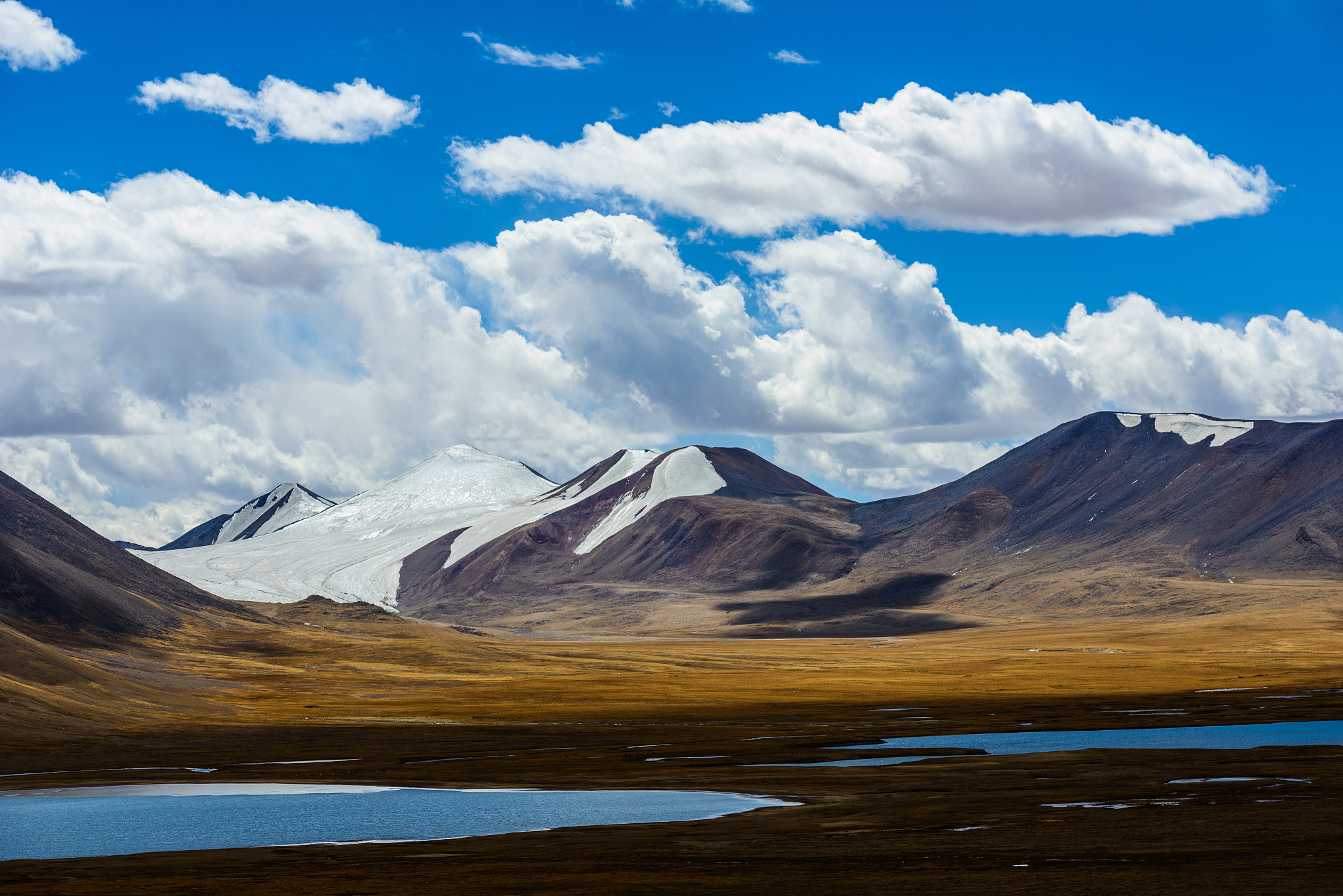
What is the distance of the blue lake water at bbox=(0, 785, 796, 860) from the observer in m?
37.5

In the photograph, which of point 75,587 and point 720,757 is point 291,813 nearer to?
point 720,757

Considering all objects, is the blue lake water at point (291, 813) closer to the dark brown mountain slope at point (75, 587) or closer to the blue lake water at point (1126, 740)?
the blue lake water at point (1126, 740)

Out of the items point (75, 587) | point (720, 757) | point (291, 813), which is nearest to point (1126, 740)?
point (720, 757)

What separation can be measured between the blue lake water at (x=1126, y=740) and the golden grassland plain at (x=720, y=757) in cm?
250

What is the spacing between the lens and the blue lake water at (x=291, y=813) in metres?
37.5

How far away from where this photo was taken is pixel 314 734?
232 feet

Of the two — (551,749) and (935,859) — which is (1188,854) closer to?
(935,859)

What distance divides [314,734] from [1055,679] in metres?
69.4

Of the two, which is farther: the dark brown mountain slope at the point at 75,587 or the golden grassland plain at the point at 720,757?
the dark brown mountain slope at the point at 75,587

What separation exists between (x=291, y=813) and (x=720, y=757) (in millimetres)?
20880

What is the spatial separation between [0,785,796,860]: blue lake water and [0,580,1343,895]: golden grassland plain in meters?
1.80

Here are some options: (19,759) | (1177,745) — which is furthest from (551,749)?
(1177,745)

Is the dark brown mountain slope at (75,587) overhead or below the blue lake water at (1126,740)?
overhead

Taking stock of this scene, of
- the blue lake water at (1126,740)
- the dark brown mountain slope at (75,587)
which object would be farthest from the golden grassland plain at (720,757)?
the dark brown mountain slope at (75,587)
